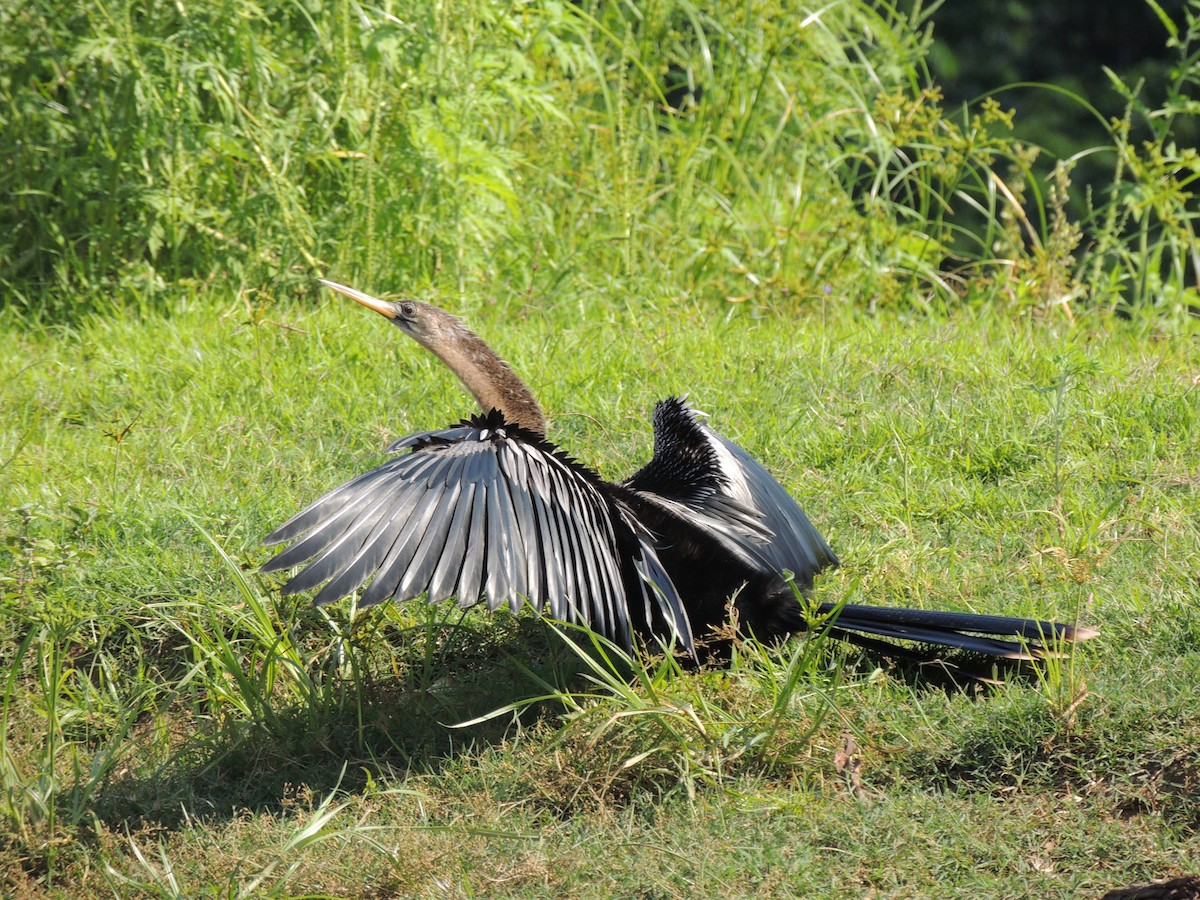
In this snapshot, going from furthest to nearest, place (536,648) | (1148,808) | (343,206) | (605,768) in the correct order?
(343,206)
(536,648)
(605,768)
(1148,808)

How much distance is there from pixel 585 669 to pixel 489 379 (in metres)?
1.05

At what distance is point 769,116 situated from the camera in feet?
22.4

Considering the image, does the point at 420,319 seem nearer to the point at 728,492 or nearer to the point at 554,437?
the point at 554,437

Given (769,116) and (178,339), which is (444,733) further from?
(769,116)

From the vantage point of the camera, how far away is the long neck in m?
3.92

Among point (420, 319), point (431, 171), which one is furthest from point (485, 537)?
point (431, 171)

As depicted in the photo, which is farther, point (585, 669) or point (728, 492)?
point (728, 492)

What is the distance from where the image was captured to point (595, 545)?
9.84 feet

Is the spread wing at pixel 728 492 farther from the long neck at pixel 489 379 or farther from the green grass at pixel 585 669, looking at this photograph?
the long neck at pixel 489 379

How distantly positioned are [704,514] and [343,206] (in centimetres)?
300

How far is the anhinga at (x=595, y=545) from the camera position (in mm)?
2705

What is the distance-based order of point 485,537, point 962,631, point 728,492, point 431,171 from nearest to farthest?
point 485,537, point 962,631, point 728,492, point 431,171

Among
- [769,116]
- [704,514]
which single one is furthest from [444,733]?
[769,116]

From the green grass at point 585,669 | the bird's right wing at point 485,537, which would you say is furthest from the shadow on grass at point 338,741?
the bird's right wing at point 485,537
